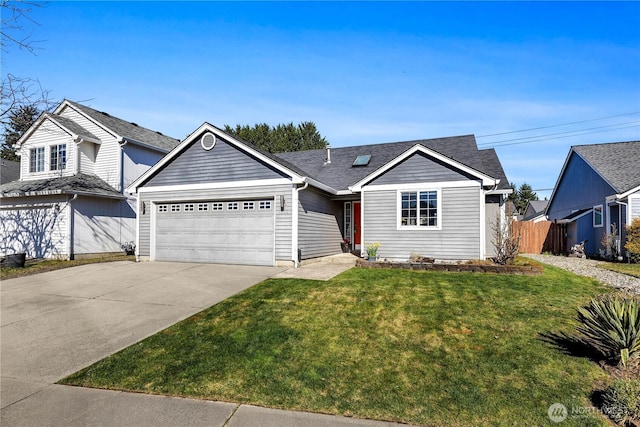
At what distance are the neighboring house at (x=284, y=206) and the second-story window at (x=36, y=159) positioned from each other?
8.53 metres

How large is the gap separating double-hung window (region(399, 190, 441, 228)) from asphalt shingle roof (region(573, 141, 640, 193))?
33.3ft

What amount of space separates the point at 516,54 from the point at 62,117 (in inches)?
885

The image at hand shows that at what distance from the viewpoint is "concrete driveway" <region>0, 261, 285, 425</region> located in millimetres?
4645

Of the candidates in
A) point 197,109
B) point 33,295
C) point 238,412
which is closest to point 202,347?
point 238,412

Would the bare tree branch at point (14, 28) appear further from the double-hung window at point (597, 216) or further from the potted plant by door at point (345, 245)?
the double-hung window at point (597, 216)

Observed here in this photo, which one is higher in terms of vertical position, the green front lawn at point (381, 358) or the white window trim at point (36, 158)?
the white window trim at point (36, 158)

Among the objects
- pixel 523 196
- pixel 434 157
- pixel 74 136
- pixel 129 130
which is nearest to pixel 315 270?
pixel 434 157

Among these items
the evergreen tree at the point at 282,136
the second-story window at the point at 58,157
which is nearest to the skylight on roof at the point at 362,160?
the second-story window at the point at 58,157

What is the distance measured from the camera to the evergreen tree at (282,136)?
145 feet

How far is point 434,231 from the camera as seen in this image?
12.3 meters

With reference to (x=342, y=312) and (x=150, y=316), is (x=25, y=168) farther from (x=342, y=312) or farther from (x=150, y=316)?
(x=342, y=312)

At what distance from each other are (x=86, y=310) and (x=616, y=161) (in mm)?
24777

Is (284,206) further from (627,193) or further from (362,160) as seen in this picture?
(627,193)

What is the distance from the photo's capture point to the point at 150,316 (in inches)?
260
